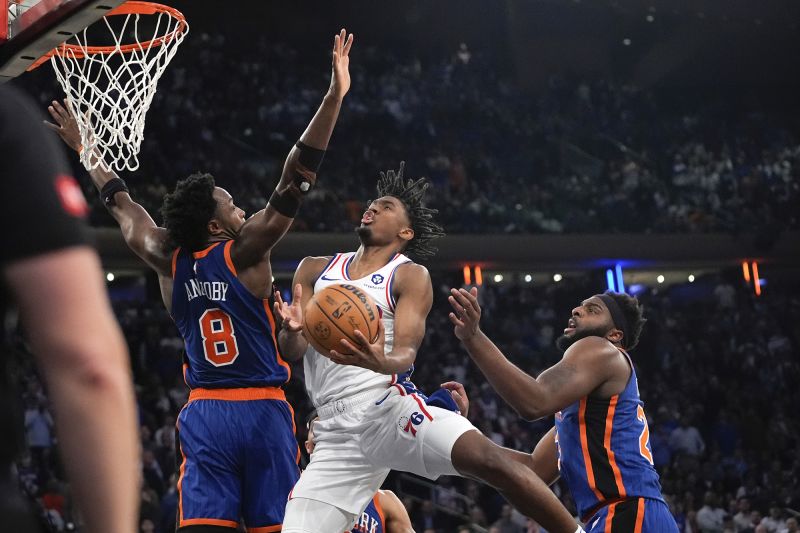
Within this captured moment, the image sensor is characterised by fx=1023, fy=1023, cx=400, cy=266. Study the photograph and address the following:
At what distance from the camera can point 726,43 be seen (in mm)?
23062

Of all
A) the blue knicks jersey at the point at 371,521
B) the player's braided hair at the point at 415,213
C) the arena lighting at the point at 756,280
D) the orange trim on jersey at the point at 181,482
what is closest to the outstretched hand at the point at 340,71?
the player's braided hair at the point at 415,213

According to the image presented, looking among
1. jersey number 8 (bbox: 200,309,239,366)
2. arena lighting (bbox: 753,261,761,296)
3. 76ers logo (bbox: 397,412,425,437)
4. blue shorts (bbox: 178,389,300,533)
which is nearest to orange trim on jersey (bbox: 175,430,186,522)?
blue shorts (bbox: 178,389,300,533)

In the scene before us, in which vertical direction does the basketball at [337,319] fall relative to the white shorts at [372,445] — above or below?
above

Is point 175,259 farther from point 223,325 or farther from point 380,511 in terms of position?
point 380,511

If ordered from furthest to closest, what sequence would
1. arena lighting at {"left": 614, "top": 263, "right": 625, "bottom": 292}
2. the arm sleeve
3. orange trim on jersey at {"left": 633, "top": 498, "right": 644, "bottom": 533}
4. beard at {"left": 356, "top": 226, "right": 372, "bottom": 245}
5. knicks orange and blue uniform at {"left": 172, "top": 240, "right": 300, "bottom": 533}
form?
arena lighting at {"left": 614, "top": 263, "right": 625, "bottom": 292} < beard at {"left": 356, "top": 226, "right": 372, "bottom": 245} < orange trim on jersey at {"left": 633, "top": 498, "right": 644, "bottom": 533} < knicks orange and blue uniform at {"left": 172, "top": 240, "right": 300, "bottom": 533} < the arm sleeve

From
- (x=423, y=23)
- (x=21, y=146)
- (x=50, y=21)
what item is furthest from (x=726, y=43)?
(x=21, y=146)

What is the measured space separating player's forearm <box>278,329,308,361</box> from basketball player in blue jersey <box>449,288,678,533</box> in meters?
0.67

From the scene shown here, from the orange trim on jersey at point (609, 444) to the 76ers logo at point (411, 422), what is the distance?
87 cm

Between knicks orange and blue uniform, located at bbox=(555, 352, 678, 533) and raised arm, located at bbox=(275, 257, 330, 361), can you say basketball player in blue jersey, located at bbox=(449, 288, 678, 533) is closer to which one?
knicks orange and blue uniform, located at bbox=(555, 352, 678, 533)

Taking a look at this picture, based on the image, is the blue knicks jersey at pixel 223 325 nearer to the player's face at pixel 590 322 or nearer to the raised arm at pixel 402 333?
the raised arm at pixel 402 333

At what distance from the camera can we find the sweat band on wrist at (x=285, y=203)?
420 centimetres

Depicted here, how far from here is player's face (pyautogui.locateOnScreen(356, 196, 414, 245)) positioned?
481cm

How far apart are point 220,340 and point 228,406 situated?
286 mm

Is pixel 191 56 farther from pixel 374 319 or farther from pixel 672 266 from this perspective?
pixel 374 319
